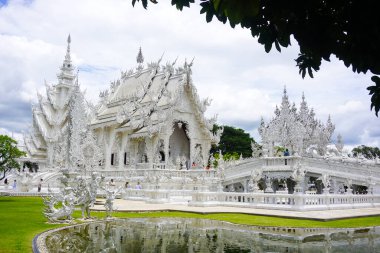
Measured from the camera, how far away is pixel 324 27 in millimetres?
3053

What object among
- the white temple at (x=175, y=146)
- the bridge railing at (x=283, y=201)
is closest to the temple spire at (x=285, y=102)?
the white temple at (x=175, y=146)

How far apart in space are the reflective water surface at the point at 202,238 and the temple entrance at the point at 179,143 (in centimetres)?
2153

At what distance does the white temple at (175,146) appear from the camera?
75.4 feet

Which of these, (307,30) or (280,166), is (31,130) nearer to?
(280,166)

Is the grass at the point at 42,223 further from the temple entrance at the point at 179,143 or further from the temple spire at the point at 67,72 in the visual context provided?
the temple spire at the point at 67,72

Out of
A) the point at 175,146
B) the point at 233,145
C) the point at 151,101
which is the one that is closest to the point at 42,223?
the point at 151,101

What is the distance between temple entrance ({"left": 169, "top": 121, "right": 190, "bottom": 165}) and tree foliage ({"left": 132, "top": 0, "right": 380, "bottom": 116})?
2906 cm

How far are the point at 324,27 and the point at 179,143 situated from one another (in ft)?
101

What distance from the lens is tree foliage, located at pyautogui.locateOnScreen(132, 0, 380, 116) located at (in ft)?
9.68

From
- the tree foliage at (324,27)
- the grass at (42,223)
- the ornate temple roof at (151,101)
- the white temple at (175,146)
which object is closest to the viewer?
the tree foliage at (324,27)

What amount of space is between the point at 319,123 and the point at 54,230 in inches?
1012

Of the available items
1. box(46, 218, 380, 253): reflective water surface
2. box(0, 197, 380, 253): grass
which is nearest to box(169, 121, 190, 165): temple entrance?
box(0, 197, 380, 253): grass

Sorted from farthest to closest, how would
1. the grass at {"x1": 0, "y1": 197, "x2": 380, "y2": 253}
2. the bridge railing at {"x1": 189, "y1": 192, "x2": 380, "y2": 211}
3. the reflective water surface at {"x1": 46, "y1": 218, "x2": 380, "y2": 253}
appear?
the bridge railing at {"x1": 189, "y1": 192, "x2": 380, "y2": 211}, the reflective water surface at {"x1": 46, "y1": 218, "x2": 380, "y2": 253}, the grass at {"x1": 0, "y1": 197, "x2": 380, "y2": 253}

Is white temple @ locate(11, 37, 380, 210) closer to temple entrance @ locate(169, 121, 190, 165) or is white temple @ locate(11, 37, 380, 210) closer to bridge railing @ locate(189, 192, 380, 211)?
temple entrance @ locate(169, 121, 190, 165)
